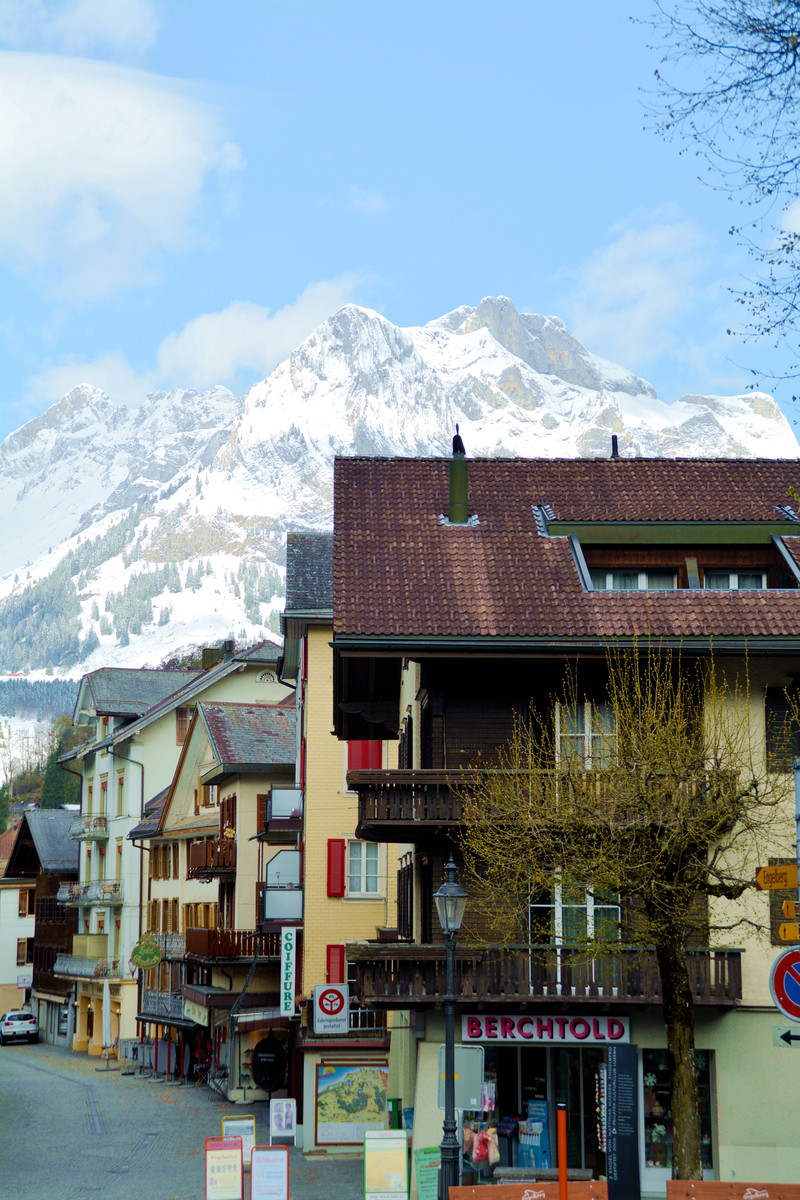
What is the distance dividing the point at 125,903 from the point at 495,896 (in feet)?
147

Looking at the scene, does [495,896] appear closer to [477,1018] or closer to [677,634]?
[477,1018]

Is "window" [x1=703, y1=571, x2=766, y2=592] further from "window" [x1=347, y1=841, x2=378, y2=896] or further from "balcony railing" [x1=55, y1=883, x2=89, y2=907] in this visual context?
"balcony railing" [x1=55, y1=883, x2=89, y2=907]

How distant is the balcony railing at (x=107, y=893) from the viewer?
61.6 metres

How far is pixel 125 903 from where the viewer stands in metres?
60.9

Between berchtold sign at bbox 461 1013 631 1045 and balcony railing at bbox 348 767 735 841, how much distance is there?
2999 millimetres

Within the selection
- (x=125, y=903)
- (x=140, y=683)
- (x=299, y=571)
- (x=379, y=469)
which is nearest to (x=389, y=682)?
(x=379, y=469)

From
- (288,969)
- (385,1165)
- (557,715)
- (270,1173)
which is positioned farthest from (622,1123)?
(288,969)

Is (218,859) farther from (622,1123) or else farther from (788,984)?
(788,984)

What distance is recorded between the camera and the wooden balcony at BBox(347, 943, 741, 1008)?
19.9 metres

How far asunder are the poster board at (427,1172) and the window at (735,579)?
10.1 metres

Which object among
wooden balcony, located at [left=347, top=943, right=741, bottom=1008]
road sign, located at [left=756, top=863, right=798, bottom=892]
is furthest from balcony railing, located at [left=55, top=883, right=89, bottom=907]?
road sign, located at [left=756, top=863, right=798, bottom=892]

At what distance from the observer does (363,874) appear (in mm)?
33250

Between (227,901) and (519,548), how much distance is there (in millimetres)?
25401

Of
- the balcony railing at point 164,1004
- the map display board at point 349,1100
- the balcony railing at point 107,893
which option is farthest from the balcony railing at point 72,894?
the map display board at point 349,1100
